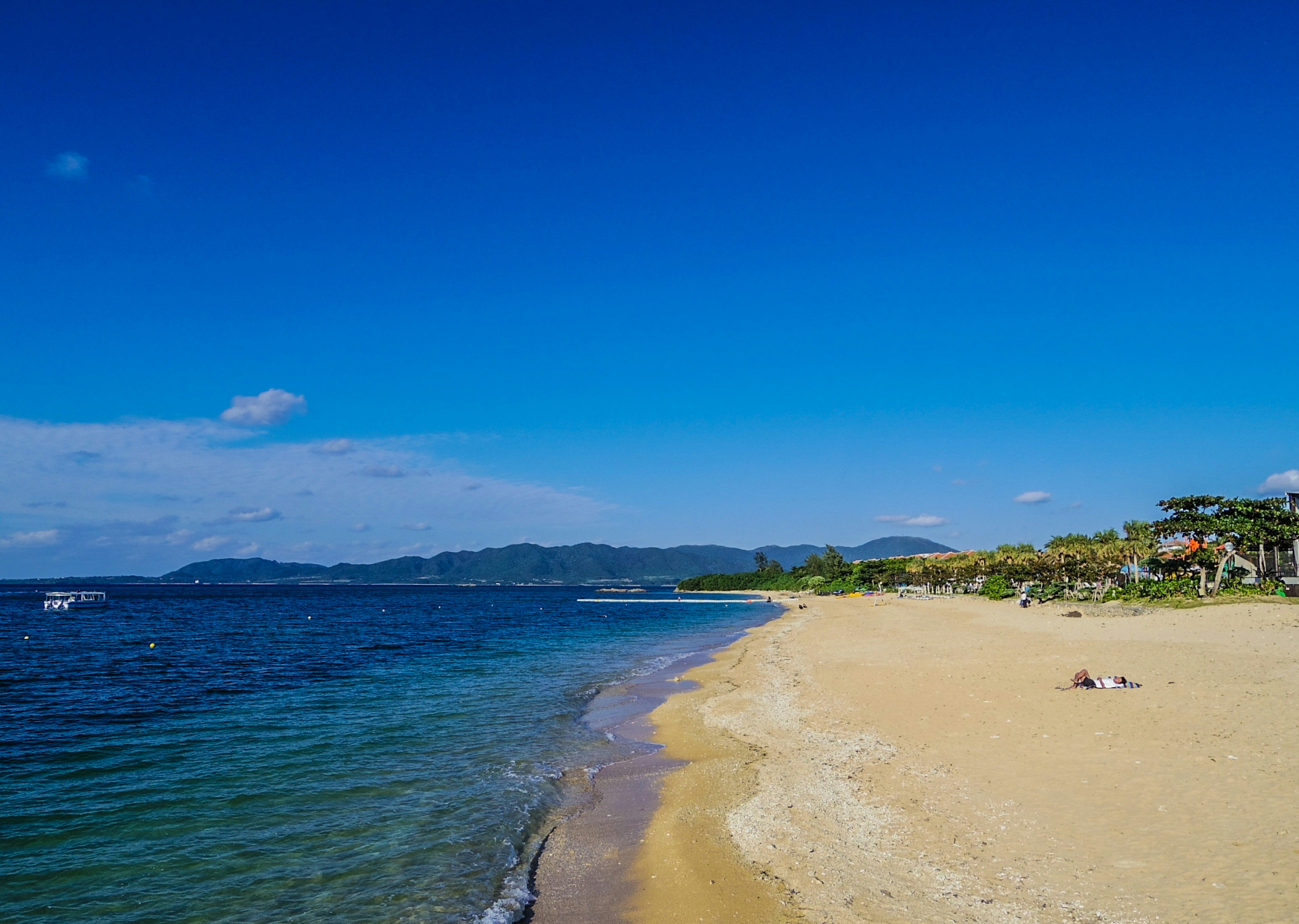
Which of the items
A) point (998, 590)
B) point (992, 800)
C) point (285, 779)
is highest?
point (992, 800)

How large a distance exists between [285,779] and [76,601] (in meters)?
126

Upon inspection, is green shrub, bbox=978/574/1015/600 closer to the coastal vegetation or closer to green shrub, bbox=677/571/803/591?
the coastal vegetation

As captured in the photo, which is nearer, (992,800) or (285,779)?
(992,800)

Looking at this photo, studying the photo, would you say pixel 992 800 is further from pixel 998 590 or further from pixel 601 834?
pixel 998 590

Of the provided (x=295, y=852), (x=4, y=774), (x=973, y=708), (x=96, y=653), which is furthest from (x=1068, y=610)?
(x=96, y=653)

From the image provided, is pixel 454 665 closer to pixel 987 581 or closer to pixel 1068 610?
pixel 1068 610

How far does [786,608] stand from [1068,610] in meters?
47.6

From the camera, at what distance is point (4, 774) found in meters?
14.4

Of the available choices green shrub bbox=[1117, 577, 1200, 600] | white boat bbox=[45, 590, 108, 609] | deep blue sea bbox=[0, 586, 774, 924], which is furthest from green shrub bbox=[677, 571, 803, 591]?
deep blue sea bbox=[0, 586, 774, 924]

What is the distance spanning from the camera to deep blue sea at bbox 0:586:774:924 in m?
8.95

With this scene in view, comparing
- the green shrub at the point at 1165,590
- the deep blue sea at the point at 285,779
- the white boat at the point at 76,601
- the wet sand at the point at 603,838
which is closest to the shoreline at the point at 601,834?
the wet sand at the point at 603,838

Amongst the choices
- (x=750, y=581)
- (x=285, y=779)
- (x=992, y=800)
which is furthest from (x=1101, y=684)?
(x=750, y=581)

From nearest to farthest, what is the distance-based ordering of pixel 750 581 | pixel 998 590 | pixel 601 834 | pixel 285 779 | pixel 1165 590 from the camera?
1. pixel 601 834
2. pixel 285 779
3. pixel 1165 590
4. pixel 998 590
5. pixel 750 581

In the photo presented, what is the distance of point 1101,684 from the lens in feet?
54.0
